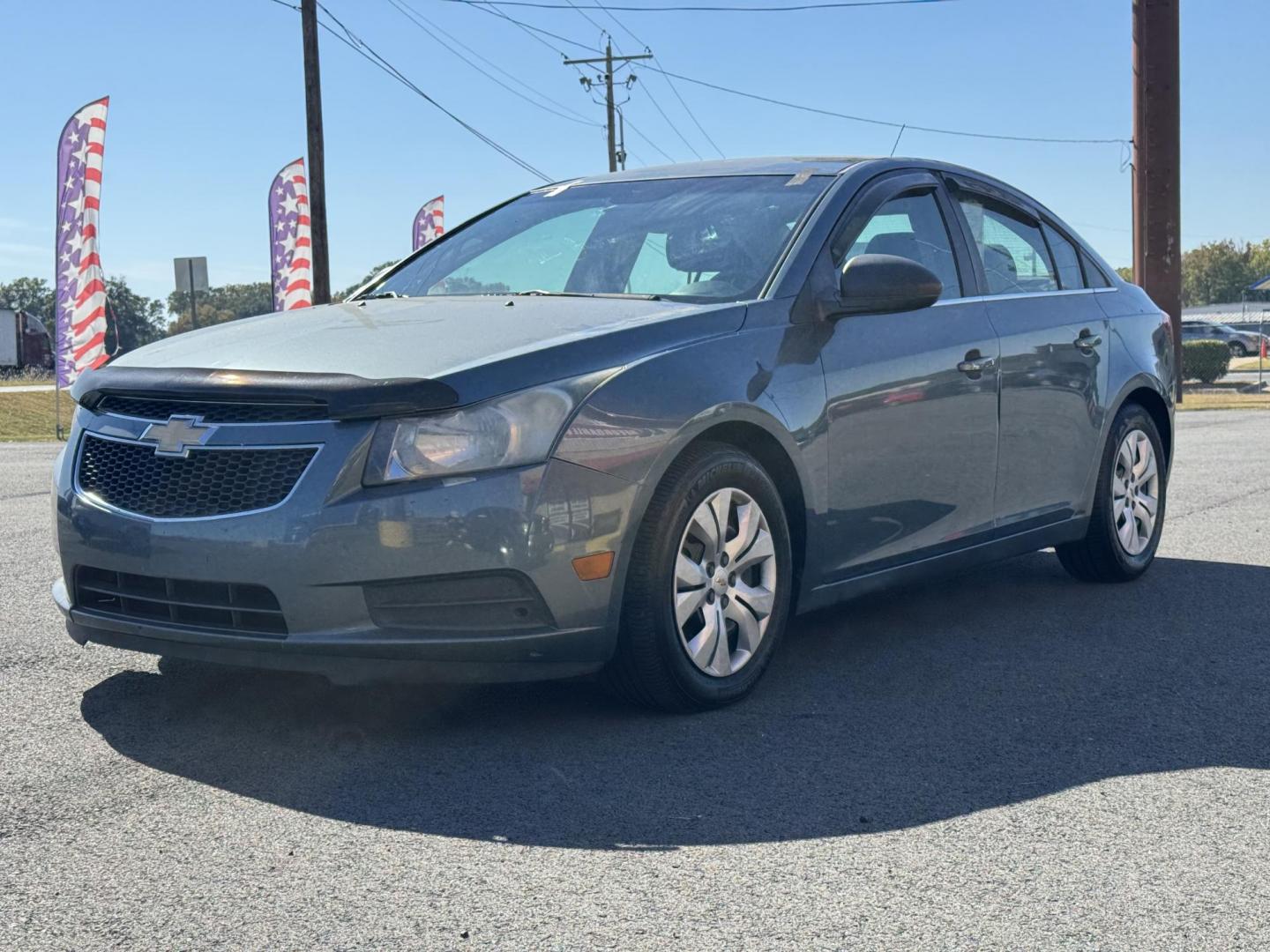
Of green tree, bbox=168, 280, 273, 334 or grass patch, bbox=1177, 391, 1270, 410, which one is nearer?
grass patch, bbox=1177, 391, 1270, 410

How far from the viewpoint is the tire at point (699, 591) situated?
4.11 meters

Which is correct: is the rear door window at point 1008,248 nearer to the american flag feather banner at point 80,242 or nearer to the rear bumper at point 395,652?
the rear bumper at point 395,652

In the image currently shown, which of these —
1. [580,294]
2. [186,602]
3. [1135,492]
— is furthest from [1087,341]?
[186,602]

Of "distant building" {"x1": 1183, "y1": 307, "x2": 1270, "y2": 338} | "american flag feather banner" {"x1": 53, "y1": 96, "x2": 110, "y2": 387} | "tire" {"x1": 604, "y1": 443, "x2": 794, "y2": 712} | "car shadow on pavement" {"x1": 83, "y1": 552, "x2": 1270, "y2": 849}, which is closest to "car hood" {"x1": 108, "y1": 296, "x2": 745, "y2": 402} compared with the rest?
"tire" {"x1": 604, "y1": 443, "x2": 794, "y2": 712}

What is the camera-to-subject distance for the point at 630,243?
204 inches

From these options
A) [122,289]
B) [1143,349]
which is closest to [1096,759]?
[1143,349]

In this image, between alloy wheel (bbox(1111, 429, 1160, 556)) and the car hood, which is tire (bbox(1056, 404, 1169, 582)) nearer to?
alloy wheel (bbox(1111, 429, 1160, 556))

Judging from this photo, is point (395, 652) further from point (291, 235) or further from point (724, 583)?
point (291, 235)

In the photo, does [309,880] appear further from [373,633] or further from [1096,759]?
[1096,759]

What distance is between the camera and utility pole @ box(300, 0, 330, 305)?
79.2 feet

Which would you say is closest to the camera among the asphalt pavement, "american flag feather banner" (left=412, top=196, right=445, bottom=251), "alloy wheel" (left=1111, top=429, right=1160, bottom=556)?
the asphalt pavement

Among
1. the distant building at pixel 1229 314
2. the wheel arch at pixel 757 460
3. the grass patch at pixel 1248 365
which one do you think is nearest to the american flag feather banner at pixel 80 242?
the wheel arch at pixel 757 460

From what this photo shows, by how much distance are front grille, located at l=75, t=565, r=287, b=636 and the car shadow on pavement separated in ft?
1.09

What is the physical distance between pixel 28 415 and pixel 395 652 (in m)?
24.0
